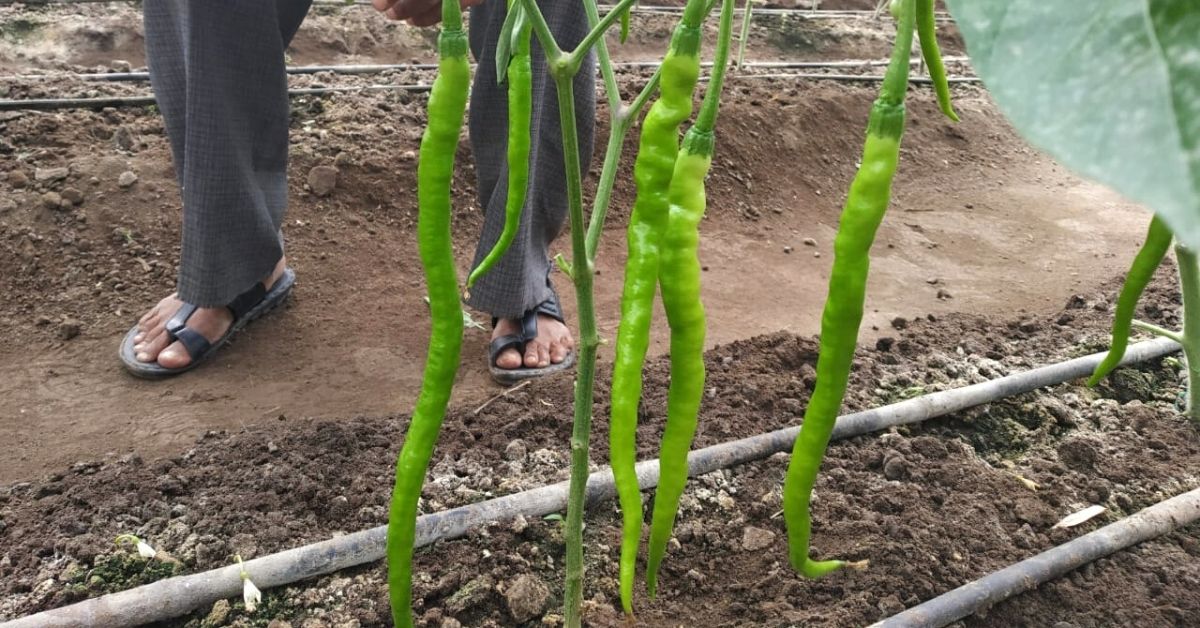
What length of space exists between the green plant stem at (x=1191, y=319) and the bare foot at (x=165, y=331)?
2669mm

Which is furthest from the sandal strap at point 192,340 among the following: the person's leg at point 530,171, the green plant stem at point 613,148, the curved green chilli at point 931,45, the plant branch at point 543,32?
the curved green chilli at point 931,45

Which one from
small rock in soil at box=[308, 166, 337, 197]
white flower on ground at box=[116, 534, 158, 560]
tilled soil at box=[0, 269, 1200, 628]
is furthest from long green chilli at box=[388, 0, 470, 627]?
small rock in soil at box=[308, 166, 337, 197]

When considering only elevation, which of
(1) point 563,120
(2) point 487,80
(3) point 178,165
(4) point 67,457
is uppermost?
(1) point 563,120

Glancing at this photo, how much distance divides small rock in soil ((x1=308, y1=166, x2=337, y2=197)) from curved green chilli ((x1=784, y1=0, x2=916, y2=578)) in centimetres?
306

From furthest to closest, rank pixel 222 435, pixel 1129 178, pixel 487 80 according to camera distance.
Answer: pixel 487 80 → pixel 222 435 → pixel 1129 178

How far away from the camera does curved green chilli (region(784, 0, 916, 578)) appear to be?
79 cm

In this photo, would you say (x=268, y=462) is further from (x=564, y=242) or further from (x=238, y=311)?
(x=564, y=242)

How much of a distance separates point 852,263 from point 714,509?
115 centimetres

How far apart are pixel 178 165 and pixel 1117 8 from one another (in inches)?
109

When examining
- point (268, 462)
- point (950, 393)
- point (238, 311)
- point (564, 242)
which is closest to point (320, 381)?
point (238, 311)

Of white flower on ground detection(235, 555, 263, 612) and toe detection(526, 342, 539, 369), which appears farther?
toe detection(526, 342, 539, 369)

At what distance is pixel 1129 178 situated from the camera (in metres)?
0.41

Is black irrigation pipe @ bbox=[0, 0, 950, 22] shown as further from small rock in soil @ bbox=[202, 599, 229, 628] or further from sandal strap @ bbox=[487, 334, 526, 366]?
small rock in soil @ bbox=[202, 599, 229, 628]

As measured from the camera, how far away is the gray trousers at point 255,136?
2324mm
